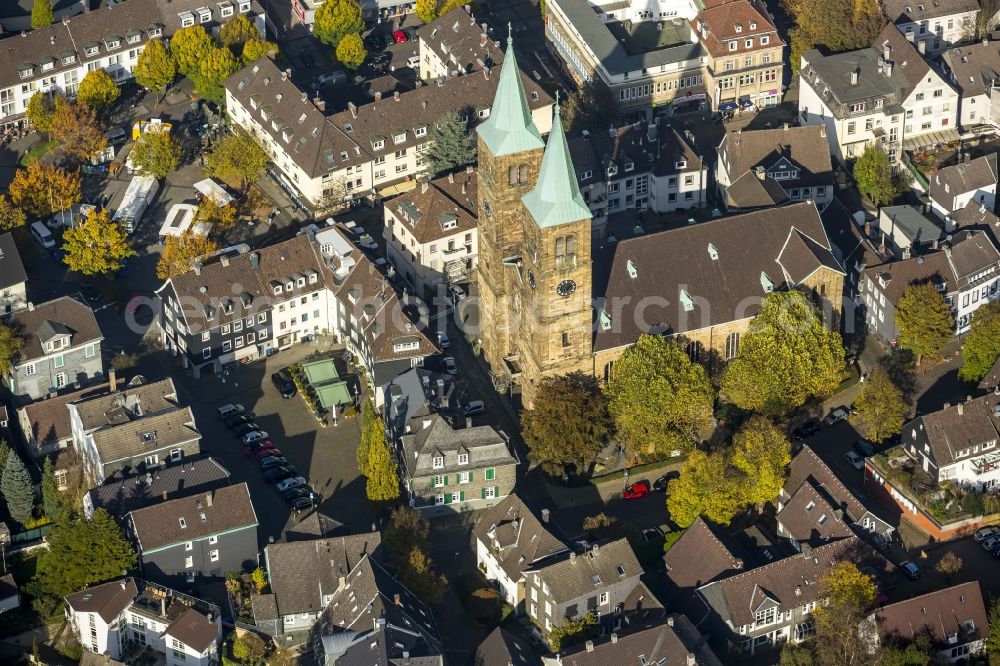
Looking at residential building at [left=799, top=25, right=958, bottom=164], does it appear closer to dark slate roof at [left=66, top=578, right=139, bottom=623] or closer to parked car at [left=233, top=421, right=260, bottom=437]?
parked car at [left=233, top=421, right=260, bottom=437]

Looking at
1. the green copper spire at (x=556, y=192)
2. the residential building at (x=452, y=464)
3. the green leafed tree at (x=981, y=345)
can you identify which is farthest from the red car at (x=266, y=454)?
the green leafed tree at (x=981, y=345)

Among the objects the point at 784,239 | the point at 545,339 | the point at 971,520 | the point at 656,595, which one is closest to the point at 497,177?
the point at 545,339

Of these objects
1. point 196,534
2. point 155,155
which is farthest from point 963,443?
point 155,155

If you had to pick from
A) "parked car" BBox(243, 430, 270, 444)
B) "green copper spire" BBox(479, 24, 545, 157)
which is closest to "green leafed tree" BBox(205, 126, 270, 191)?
"parked car" BBox(243, 430, 270, 444)

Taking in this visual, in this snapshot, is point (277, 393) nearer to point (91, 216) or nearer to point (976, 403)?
A: point (91, 216)

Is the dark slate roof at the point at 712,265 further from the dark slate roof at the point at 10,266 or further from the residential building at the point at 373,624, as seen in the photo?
the dark slate roof at the point at 10,266

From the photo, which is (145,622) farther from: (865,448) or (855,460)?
(865,448)
